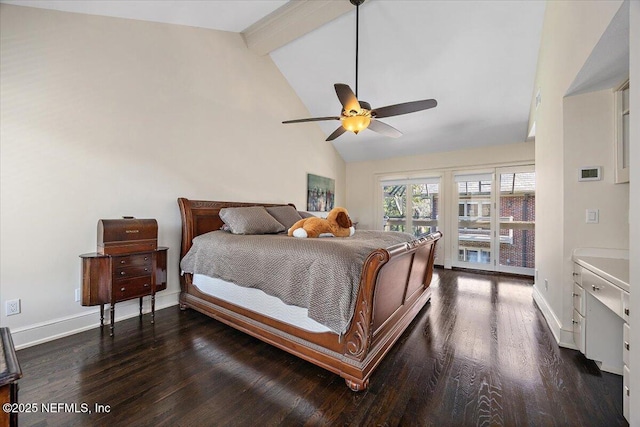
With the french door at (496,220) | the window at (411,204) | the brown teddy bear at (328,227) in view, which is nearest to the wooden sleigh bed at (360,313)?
the brown teddy bear at (328,227)

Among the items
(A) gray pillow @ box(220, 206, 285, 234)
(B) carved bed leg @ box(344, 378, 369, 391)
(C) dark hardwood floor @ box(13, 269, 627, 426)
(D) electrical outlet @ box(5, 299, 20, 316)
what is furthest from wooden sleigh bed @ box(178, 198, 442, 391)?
(D) electrical outlet @ box(5, 299, 20, 316)

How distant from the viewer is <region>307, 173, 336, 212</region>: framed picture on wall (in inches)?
211

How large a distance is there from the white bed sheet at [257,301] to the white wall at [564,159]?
223 cm

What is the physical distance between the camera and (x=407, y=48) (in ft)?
11.7

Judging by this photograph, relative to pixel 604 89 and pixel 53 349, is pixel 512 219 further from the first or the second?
pixel 53 349

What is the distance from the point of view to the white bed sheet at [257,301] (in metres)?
1.93

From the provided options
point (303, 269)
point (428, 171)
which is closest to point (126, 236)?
point (303, 269)

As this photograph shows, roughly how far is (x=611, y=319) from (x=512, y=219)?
3389 millimetres

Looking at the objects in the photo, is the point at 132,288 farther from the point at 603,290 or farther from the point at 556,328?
the point at 556,328

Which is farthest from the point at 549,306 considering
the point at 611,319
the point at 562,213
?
the point at 562,213

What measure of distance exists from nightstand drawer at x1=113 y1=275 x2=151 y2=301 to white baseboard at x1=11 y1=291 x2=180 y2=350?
0.40 meters

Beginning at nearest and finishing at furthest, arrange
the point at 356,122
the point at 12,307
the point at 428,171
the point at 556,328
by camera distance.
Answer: the point at 12,307 < the point at 556,328 < the point at 356,122 < the point at 428,171

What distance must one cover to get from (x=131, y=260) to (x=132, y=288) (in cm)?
27

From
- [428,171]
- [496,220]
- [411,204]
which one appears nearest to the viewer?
[496,220]
